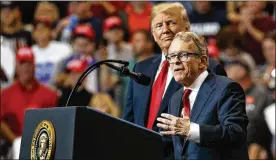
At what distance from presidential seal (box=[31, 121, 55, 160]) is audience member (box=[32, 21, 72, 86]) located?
4.74 m

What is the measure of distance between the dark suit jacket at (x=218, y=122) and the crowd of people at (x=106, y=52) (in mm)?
2687

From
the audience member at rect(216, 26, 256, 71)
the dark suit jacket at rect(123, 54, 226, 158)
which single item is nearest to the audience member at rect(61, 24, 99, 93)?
the audience member at rect(216, 26, 256, 71)

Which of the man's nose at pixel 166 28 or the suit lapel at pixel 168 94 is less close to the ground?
the man's nose at pixel 166 28

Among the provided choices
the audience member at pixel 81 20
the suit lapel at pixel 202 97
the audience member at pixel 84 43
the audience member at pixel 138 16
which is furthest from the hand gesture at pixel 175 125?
the audience member at pixel 81 20

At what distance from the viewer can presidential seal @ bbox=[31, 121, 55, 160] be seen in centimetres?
281

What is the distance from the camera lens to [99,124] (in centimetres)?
284

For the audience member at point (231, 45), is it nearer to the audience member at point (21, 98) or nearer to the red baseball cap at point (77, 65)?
the red baseball cap at point (77, 65)

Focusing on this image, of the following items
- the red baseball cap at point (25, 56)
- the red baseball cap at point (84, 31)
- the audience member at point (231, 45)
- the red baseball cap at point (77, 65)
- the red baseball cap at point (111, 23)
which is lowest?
the red baseball cap at point (77, 65)

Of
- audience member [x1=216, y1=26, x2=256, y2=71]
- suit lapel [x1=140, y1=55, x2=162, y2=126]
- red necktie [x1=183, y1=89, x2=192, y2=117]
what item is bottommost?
red necktie [x1=183, y1=89, x2=192, y2=117]

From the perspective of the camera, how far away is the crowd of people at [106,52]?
6504 mm

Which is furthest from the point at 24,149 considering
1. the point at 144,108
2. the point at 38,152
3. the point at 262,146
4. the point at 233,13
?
the point at 233,13

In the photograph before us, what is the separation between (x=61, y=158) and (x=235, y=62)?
13.5 feet

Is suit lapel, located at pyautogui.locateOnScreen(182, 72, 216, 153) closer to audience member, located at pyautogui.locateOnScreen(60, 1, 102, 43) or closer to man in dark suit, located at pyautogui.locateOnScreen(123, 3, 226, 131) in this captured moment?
man in dark suit, located at pyautogui.locateOnScreen(123, 3, 226, 131)

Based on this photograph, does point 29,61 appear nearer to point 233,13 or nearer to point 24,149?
point 233,13
